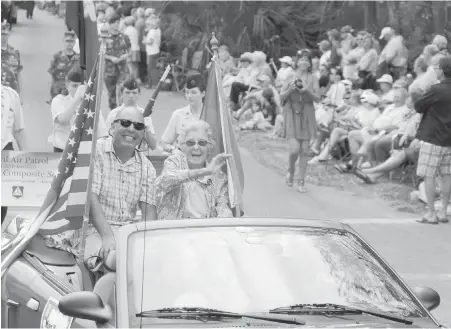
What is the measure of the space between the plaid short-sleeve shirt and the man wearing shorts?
20.9ft

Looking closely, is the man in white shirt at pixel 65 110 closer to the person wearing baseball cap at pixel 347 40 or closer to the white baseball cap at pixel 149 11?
the person wearing baseball cap at pixel 347 40

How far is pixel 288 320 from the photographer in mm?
5180

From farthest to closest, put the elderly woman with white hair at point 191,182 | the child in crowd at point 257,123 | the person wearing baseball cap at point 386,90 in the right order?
the child in crowd at point 257,123
the person wearing baseball cap at point 386,90
the elderly woman with white hair at point 191,182

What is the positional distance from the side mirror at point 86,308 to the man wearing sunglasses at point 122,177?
2.34m

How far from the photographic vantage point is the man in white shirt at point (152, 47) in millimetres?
30547

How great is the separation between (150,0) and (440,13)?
1147 cm

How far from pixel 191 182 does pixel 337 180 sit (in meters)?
9.69

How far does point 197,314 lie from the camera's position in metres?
5.20

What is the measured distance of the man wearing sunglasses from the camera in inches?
307

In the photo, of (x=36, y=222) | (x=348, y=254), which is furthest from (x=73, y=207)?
(x=348, y=254)

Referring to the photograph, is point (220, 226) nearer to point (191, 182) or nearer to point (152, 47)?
point (191, 182)

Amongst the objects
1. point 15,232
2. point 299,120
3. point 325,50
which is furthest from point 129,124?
point 325,50

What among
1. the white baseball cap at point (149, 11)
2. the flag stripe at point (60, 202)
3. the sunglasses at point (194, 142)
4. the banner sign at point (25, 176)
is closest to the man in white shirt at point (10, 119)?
the banner sign at point (25, 176)

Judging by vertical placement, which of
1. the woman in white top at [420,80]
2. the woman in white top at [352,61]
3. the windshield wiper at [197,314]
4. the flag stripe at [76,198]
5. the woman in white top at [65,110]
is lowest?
the woman in white top at [352,61]
